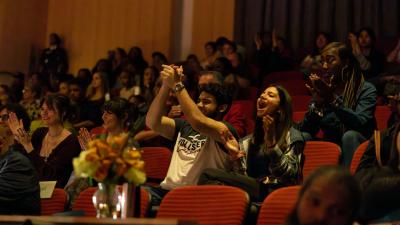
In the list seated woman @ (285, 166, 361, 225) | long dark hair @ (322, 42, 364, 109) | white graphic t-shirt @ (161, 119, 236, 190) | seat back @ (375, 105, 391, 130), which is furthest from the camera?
seat back @ (375, 105, 391, 130)

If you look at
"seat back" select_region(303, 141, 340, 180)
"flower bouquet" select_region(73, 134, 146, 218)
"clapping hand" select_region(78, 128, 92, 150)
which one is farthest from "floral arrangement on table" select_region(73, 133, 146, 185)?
"clapping hand" select_region(78, 128, 92, 150)

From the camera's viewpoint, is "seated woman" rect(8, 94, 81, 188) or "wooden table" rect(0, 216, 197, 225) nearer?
"wooden table" rect(0, 216, 197, 225)

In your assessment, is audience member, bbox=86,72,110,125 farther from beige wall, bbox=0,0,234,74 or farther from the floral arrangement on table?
the floral arrangement on table

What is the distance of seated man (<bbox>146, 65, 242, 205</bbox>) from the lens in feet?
11.7

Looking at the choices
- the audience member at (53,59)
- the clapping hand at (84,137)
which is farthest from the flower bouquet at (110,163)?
the audience member at (53,59)

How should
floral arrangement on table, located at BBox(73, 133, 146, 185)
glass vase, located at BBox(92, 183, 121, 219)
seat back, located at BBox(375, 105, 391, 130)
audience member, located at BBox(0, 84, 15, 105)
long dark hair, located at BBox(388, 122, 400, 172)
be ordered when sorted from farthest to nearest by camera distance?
audience member, located at BBox(0, 84, 15, 105), seat back, located at BBox(375, 105, 391, 130), long dark hair, located at BBox(388, 122, 400, 172), glass vase, located at BBox(92, 183, 121, 219), floral arrangement on table, located at BBox(73, 133, 146, 185)

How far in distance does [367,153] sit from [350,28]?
14.6 ft

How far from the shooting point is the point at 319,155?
3.94 metres

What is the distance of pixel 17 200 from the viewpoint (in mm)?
3619

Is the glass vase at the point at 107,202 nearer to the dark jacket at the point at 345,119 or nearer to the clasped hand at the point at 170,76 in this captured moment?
the clasped hand at the point at 170,76

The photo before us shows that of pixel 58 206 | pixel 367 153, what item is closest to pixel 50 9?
pixel 58 206

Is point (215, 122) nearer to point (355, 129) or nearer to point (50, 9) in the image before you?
point (355, 129)

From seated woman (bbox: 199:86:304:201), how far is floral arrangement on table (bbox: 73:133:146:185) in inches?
34.2

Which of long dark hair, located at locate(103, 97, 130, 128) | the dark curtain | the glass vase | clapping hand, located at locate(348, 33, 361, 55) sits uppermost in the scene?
the dark curtain
